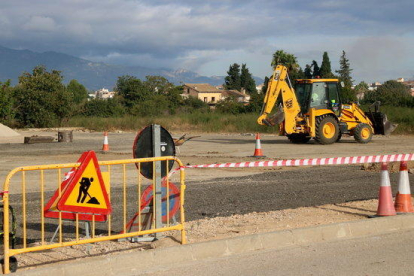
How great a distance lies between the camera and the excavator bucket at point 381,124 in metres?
28.6

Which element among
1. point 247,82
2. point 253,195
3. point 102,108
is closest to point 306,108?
point 253,195

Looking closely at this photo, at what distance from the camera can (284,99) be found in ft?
86.8

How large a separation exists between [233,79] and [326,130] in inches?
4885

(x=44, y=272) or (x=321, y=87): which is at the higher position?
(x=321, y=87)

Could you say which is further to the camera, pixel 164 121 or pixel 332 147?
pixel 164 121

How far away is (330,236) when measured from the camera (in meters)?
8.12

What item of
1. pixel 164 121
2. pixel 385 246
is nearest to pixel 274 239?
pixel 385 246

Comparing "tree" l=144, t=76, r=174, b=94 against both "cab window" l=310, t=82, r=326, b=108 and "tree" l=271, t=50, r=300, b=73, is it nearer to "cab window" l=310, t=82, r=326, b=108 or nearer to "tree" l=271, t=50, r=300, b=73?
"tree" l=271, t=50, r=300, b=73

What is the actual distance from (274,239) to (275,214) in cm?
186

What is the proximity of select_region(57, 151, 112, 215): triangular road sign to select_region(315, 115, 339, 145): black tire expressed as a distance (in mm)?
20827

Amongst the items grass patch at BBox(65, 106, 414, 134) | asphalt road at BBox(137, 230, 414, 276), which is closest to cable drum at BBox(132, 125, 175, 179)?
asphalt road at BBox(137, 230, 414, 276)

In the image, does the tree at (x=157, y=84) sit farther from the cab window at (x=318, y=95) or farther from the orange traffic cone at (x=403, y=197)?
the orange traffic cone at (x=403, y=197)

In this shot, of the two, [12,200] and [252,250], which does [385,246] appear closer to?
[252,250]

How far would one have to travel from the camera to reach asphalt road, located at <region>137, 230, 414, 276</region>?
6.42 meters
